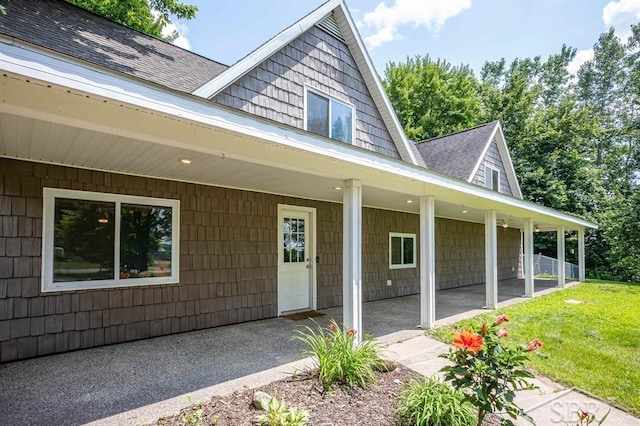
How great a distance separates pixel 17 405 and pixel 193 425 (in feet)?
5.66

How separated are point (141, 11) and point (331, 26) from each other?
6438 mm

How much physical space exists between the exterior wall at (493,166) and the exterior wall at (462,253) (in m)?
1.57

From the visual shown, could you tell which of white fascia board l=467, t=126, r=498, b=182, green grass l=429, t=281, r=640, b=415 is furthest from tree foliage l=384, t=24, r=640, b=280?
green grass l=429, t=281, r=640, b=415

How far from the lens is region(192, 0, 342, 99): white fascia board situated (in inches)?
213

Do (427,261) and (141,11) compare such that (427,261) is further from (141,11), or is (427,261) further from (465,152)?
(141,11)

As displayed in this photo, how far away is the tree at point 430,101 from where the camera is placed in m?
20.9

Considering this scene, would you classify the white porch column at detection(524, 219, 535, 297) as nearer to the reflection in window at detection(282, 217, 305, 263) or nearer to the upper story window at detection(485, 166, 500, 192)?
the upper story window at detection(485, 166, 500, 192)

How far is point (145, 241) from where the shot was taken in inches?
199

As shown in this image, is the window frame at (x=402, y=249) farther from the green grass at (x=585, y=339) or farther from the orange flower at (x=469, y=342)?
the orange flower at (x=469, y=342)

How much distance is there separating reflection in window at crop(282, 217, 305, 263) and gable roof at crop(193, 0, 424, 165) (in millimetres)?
2741

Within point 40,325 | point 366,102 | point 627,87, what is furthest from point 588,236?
point 40,325

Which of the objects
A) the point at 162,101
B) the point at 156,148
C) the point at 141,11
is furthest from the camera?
the point at 141,11

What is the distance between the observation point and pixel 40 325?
13.7 ft

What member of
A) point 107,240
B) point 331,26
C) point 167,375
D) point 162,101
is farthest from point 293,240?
point 162,101
